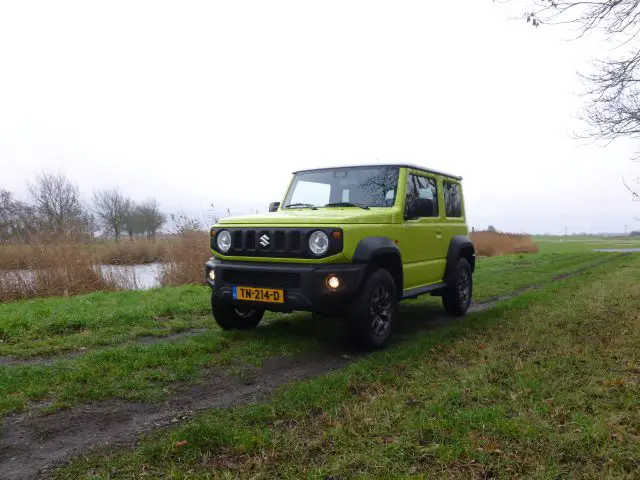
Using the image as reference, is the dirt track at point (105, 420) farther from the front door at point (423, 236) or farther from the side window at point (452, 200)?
the side window at point (452, 200)

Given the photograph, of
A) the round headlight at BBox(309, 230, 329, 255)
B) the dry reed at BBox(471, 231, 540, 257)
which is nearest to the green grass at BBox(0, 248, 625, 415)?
the round headlight at BBox(309, 230, 329, 255)

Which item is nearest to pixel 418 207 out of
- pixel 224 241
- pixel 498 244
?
pixel 224 241

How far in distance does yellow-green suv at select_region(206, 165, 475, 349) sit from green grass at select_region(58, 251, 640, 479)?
0.68m

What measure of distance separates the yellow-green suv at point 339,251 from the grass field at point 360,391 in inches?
20.7

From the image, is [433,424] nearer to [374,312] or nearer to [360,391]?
[360,391]

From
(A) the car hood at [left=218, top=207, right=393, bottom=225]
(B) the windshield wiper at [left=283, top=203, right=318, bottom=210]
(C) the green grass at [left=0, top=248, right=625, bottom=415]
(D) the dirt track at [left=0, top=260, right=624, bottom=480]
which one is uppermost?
(B) the windshield wiper at [left=283, top=203, right=318, bottom=210]

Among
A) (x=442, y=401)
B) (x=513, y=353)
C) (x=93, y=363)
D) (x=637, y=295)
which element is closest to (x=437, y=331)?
(x=513, y=353)

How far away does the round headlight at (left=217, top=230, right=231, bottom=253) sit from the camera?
5332 millimetres

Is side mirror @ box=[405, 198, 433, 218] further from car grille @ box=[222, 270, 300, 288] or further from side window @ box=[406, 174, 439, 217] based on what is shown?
car grille @ box=[222, 270, 300, 288]

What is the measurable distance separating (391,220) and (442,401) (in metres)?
2.39

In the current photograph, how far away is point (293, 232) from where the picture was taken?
4.84 metres

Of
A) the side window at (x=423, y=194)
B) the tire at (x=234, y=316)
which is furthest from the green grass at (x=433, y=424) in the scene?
the tire at (x=234, y=316)

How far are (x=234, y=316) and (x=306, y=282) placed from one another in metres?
1.57

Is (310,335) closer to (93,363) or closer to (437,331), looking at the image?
(437,331)
